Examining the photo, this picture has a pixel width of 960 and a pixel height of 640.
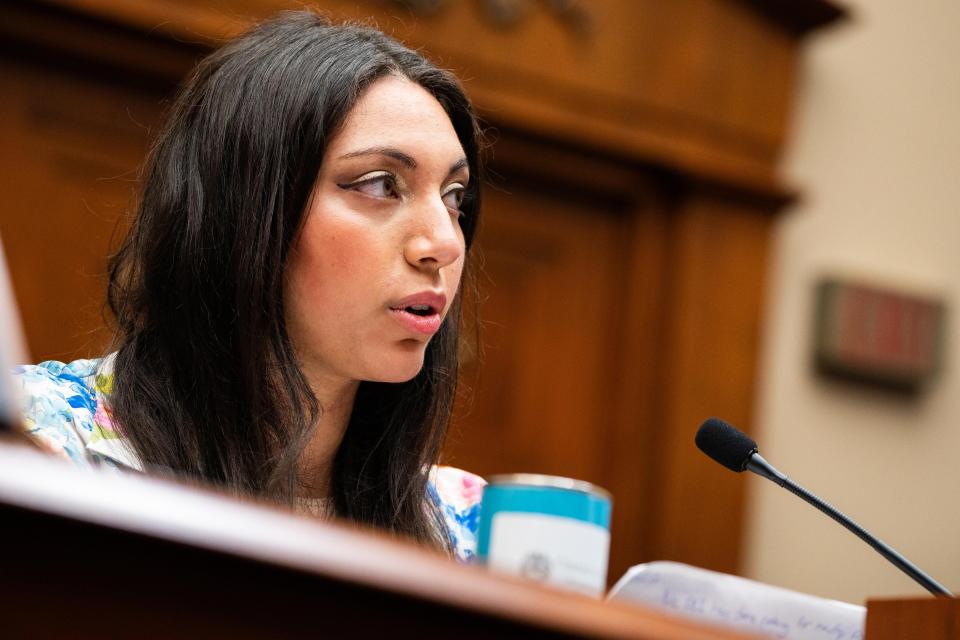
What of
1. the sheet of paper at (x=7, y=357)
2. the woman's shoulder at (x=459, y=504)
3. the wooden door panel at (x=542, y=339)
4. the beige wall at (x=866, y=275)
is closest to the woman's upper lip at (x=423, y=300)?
the woman's shoulder at (x=459, y=504)

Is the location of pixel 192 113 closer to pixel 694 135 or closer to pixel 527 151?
pixel 527 151

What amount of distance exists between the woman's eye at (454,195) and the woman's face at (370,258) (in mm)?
63

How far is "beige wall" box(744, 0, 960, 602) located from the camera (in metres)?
3.39

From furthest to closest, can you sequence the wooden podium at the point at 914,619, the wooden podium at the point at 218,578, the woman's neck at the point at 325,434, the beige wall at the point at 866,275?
the beige wall at the point at 866,275, the woman's neck at the point at 325,434, the wooden podium at the point at 914,619, the wooden podium at the point at 218,578

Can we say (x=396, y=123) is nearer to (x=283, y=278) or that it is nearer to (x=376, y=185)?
(x=376, y=185)

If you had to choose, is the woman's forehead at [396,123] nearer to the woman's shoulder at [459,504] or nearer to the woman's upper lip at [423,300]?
the woman's upper lip at [423,300]

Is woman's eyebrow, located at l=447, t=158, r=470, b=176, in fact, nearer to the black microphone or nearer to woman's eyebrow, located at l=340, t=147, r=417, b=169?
woman's eyebrow, located at l=340, t=147, r=417, b=169

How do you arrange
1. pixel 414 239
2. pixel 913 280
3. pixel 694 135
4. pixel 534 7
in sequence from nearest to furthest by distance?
pixel 414 239
pixel 534 7
pixel 694 135
pixel 913 280

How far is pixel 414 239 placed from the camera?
1.48m

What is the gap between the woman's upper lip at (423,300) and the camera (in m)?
1.47

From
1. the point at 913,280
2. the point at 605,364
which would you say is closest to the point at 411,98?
the point at 605,364

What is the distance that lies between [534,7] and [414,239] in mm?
1776

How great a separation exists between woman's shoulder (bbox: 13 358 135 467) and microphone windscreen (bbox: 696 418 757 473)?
2.00 ft

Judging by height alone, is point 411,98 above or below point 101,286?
above
